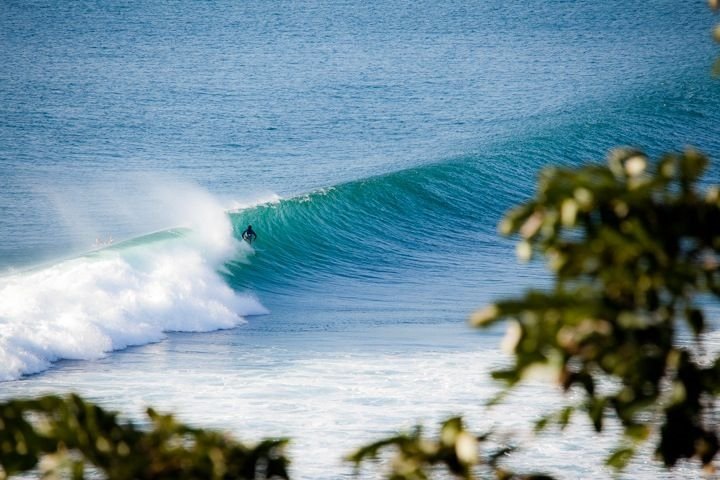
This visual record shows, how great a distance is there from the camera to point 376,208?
85.3 ft

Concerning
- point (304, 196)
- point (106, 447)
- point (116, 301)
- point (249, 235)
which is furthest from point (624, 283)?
point (304, 196)

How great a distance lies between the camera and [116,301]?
1669cm

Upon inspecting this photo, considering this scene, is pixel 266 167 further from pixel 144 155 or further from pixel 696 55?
pixel 696 55

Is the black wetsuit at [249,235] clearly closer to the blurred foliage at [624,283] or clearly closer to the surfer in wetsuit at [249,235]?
Answer: the surfer in wetsuit at [249,235]

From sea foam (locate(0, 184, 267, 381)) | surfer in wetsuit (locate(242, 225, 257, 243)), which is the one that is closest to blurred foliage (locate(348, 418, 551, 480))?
sea foam (locate(0, 184, 267, 381))

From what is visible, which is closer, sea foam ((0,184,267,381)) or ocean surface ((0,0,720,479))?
ocean surface ((0,0,720,479))

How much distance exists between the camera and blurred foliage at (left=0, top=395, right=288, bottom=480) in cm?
213

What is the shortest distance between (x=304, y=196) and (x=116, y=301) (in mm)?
9468

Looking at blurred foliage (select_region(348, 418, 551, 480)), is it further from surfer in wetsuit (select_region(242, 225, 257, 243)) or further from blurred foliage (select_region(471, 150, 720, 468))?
surfer in wetsuit (select_region(242, 225, 257, 243))

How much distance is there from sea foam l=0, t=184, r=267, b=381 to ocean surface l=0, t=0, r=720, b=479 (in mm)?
45

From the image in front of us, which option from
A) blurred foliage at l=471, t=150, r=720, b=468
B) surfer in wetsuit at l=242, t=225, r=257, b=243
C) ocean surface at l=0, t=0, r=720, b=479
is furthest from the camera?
surfer in wetsuit at l=242, t=225, r=257, b=243

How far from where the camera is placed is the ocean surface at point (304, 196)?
12.2m

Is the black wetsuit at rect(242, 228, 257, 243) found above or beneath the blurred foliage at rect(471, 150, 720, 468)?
above

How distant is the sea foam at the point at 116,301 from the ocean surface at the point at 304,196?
5cm
